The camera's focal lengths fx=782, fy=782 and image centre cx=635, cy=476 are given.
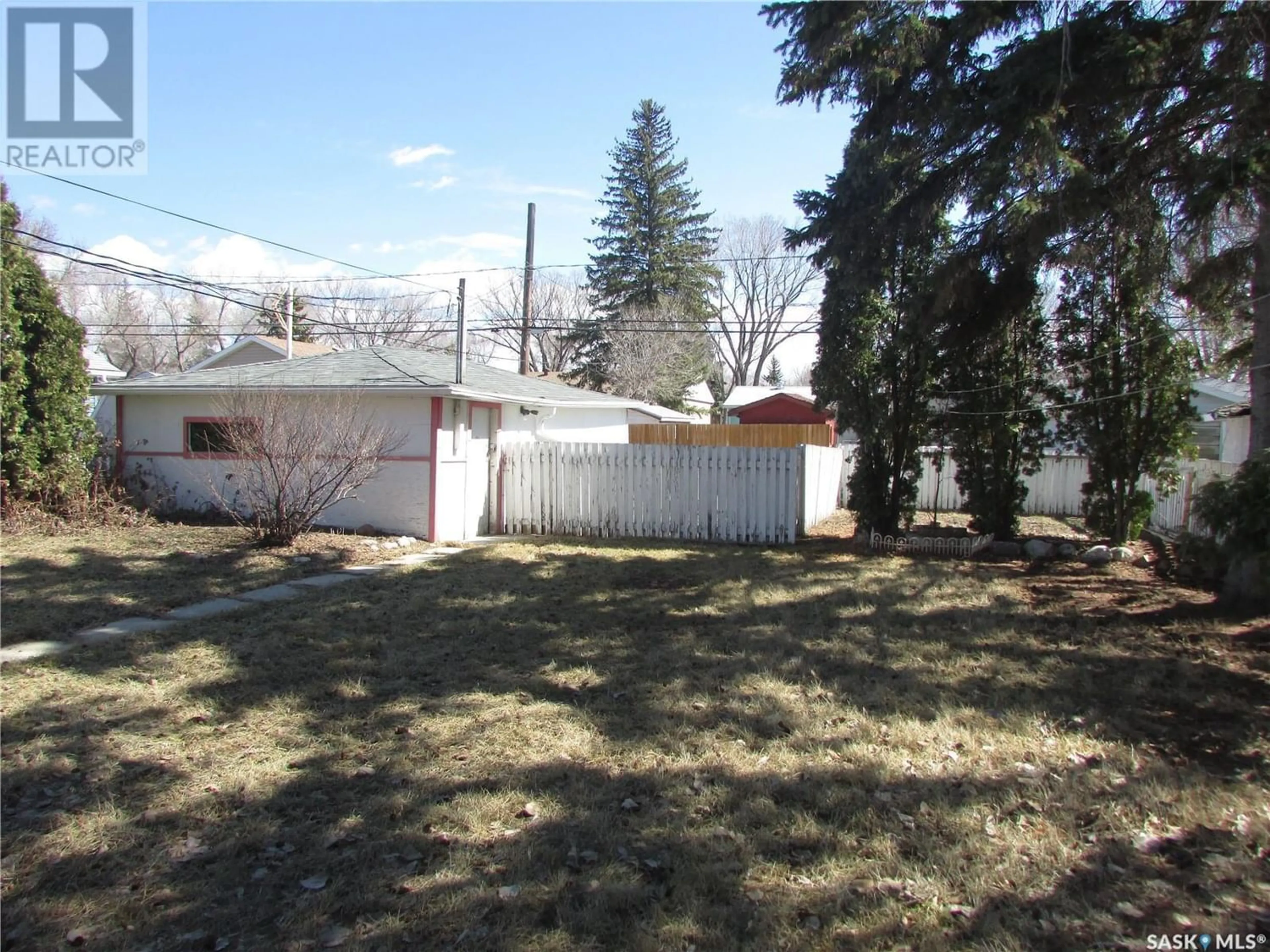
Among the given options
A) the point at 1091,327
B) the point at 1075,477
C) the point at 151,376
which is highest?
the point at 1091,327

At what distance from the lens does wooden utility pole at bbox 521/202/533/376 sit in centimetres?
2197

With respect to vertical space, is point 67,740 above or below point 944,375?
below

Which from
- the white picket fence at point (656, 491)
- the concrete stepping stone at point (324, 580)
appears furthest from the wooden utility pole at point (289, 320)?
the concrete stepping stone at point (324, 580)

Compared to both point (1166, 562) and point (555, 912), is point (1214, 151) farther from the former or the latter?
point (555, 912)

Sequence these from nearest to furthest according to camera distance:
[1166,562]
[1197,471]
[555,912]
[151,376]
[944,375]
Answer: [555,912] → [1166,562] → [944,375] → [1197,471] → [151,376]

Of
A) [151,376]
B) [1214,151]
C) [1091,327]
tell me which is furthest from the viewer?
[151,376]

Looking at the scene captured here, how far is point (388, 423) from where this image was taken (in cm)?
1139

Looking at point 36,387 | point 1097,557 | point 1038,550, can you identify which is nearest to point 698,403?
point 1038,550

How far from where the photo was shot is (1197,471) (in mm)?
12211

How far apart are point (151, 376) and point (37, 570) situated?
24.0 ft

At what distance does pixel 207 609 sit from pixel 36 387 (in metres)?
6.63

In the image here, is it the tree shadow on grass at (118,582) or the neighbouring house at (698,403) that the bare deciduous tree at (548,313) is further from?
the tree shadow on grass at (118,582)

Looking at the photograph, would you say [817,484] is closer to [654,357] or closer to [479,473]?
[479,473]

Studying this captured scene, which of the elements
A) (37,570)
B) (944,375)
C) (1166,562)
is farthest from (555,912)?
(944,375)
